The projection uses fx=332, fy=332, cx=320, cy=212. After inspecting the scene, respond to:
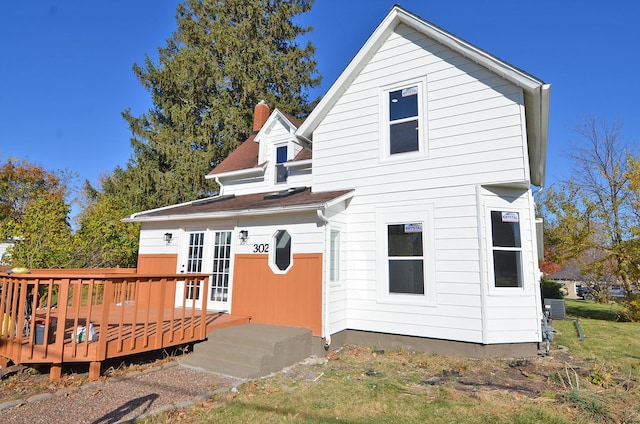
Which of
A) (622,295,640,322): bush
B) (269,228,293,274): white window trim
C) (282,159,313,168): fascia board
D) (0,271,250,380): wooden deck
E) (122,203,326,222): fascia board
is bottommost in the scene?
(622,295,640,322): bush

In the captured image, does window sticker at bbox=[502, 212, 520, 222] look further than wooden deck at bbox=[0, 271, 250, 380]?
Yes

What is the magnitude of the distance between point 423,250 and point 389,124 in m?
3.15

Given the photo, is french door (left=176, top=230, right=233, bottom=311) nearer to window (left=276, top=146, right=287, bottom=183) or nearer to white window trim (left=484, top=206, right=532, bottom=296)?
window (left=276, top=146, right=287, bottom=183)

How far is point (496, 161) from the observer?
22.1 ft

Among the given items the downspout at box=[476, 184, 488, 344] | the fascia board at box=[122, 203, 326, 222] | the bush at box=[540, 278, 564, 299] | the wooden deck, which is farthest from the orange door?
the bush at box=[540, 278, 564, 299]

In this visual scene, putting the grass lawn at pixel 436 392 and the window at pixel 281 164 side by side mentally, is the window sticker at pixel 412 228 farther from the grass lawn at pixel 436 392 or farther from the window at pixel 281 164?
the window at pixel 281 164

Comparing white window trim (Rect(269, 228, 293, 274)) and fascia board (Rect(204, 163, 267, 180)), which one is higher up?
fascia board (Rect(204, 163, 267, 180))

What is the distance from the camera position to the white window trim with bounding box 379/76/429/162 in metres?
7.60

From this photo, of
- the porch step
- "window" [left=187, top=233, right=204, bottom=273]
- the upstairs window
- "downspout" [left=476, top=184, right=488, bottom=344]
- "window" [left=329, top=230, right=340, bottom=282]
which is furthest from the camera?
"window" [left=187, top=233, right=204, bottom=273]

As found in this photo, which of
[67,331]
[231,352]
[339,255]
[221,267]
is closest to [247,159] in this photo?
[221,267]

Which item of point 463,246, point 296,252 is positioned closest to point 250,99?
point 296,252

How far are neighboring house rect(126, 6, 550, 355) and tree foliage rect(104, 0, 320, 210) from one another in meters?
12.5

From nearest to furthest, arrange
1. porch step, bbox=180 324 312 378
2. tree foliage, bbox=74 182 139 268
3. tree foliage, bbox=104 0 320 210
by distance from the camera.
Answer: porch step, bbox=180 324 312 378, tree foliage, bbox=74 182 139 268, tree foliage, bbox=104 0 320 210

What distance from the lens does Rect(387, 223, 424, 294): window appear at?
7.28 m
